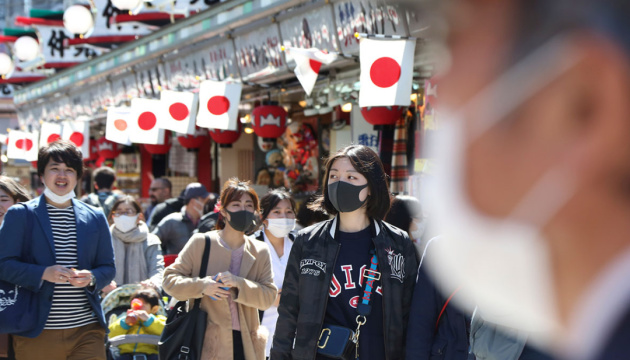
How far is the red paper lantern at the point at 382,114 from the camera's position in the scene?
639 cm

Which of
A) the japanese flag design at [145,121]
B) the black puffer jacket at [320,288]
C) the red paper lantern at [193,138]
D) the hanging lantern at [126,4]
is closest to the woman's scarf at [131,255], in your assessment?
the black puffer jacket at [320,288]

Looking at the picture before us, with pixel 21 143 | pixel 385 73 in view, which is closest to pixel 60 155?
pixel 385 73

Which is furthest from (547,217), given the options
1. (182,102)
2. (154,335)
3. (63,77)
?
(63,77)

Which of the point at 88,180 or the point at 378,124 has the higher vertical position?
the point at 378,124

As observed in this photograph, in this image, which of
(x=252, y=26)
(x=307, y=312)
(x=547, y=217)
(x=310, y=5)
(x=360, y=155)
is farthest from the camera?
(x=252, y=26)

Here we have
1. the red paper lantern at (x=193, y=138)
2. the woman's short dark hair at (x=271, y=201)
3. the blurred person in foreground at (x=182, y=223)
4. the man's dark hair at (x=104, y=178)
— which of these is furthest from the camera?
the red paper lantern at (x=193, y=138)

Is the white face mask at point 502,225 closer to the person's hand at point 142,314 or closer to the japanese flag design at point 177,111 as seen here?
the person's hand at point 142,314

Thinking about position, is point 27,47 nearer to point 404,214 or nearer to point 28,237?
point 28,237

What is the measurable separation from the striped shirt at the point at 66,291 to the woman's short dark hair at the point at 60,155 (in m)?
0.31

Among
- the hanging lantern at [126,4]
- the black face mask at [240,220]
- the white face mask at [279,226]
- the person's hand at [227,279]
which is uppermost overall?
the hanging lantern at [126,4]

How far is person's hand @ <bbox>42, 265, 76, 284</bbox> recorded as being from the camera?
12.6 ft

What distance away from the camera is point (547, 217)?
20.5 inches

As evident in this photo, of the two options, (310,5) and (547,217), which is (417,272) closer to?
(547,217)

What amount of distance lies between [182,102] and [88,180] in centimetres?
1029
